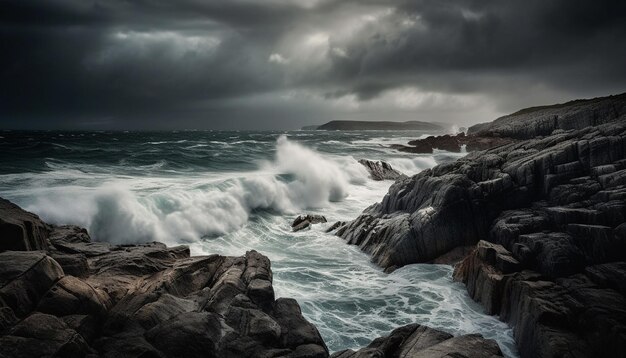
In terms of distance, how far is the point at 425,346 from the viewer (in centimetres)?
817

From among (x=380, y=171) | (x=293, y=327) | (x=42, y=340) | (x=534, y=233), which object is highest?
(x=534, y=233)

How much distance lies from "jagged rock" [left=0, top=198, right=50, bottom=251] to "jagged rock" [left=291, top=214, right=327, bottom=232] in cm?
1537

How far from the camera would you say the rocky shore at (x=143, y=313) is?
701 centimetres

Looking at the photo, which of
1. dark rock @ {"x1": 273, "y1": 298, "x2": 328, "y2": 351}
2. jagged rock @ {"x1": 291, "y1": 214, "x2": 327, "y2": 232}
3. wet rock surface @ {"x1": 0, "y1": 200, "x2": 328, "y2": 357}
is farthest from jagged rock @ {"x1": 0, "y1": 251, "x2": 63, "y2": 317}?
jagged rock @ {"x1": 291, "y1": 214, "x2": 327, "y2": 232}

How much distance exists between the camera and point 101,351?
281 inches

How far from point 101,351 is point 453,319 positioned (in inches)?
380

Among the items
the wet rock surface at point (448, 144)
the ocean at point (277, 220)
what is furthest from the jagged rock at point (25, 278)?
the wet rock surface at point (448, 144)

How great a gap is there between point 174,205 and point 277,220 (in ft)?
23.0

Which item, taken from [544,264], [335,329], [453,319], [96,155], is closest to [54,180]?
[96,155]

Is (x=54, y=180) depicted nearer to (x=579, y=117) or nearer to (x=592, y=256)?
(x=592, y=256)

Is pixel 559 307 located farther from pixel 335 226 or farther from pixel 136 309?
pixel 335 226

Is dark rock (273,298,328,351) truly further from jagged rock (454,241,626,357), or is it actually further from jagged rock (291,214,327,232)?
jagged rock (291,214,327,232)

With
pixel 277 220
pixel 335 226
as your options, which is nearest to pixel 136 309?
pixel 335 226

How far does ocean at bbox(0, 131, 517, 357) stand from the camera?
1261cm
